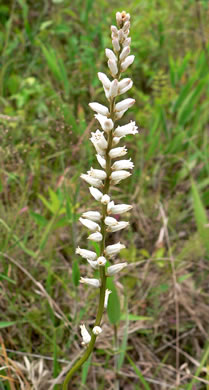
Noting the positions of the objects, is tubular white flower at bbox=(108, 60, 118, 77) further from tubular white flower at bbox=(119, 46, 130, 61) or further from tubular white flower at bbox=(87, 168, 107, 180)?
tubular white flower at bbox=(87, 168, 107, 180)

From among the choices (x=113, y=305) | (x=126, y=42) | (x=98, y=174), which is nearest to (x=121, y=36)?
(x=126, y=42)

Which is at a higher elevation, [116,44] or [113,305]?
[116,44]

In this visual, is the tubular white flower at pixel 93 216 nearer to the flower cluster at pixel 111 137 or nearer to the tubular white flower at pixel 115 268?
the flower cluster at pixel 111 137

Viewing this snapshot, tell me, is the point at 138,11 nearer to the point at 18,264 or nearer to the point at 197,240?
the point at 197,240

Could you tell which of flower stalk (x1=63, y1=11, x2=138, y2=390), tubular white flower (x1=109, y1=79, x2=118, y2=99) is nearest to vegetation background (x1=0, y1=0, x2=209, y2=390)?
flower stalk (x1=63, y1=11, x2=138, y2=390)

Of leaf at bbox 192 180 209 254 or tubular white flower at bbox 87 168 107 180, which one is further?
leaf at bbox 192 180 209 254

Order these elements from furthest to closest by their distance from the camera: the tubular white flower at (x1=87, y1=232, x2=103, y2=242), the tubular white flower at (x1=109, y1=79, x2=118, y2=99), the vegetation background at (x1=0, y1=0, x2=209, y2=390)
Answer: the vegetation background at (x1=0, y1=0, x2=209, y2=390)
the tubular white flower at (x1=87, y1=232, x2=103, y2=242)
the tubular white flower at (x1=109, y1=79, x2=118, y2=99)

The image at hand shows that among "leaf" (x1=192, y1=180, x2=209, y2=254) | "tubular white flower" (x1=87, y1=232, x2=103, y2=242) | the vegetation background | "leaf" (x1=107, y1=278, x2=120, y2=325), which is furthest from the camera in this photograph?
"leaf" (x1=192, y1=180, x2=209, y2=254)

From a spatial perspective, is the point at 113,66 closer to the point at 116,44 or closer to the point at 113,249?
the point at 116,44

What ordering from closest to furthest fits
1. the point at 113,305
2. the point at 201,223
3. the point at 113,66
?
1. the point at 113,66
2. the point at 113,305
3. the point at 201,223

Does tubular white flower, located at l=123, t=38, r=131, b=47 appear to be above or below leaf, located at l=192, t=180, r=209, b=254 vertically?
above
